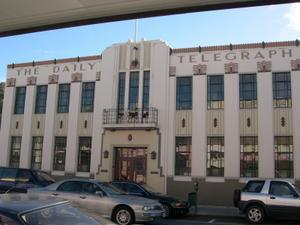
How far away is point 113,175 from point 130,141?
2.32 m

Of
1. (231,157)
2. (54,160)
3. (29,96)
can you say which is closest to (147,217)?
(231,157)

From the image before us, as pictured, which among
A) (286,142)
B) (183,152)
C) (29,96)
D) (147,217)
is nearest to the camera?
(147,217)

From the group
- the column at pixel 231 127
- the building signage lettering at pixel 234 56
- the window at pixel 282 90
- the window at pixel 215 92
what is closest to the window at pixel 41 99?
the building signage lettering at pixel 234 56

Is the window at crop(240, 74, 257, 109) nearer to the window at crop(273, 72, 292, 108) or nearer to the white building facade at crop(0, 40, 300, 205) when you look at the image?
the white building facade at crop(0, 40, 300, 205)

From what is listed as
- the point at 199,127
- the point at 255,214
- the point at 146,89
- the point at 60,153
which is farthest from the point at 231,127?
the point at 60,153

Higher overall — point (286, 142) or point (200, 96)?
point (200, 96)

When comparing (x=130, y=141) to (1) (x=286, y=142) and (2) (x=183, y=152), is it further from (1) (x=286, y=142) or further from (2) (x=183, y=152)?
(1) (x=286, y=142)

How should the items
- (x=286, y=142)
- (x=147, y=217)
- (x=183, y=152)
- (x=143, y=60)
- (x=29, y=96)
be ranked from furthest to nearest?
(x=29, y=96)
(x=143, y=60)
(x=183, y=152)
(x=286, y=142)
(x=147, y=217)

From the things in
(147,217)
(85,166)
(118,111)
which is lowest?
(147,217)

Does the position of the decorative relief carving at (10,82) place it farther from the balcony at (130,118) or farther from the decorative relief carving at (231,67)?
the decorative relief carving at (231,67)

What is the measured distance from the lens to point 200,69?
949 inches

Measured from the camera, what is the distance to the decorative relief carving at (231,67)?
76.9ft

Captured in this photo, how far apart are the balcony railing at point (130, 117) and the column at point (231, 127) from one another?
4138 millimetres

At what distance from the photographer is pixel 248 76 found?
76.7 ft
